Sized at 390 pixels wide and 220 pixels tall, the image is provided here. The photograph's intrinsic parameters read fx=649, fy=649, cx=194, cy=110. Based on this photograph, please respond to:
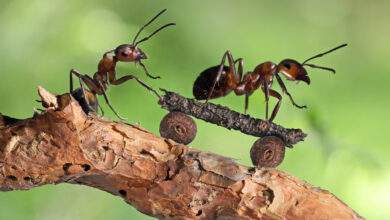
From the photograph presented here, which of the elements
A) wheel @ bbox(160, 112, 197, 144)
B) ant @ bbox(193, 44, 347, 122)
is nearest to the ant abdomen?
ant @ bbox(193, 44, 347, 122)

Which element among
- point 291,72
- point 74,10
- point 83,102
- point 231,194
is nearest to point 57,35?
point 74,10

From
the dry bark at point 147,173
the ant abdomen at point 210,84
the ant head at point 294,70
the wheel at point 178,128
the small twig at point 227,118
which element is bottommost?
the dry bark at point 147,173

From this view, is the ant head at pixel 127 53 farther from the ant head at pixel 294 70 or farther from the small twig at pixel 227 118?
the ant head at pixel 294 70

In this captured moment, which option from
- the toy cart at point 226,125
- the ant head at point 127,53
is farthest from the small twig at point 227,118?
the ant head at point 127,53

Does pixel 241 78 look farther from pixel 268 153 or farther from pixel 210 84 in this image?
pixel 268 153

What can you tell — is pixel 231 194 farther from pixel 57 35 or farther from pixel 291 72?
pixel 57 35

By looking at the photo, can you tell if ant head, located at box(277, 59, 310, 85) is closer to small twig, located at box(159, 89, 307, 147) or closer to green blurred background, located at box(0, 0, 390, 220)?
small twig, located at box(159, 89, 307, 147)

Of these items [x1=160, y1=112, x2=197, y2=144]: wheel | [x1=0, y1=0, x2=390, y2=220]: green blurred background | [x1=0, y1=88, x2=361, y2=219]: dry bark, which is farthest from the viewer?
[x1=0, y1=0, x2=390, y2=220]: green blurred background
